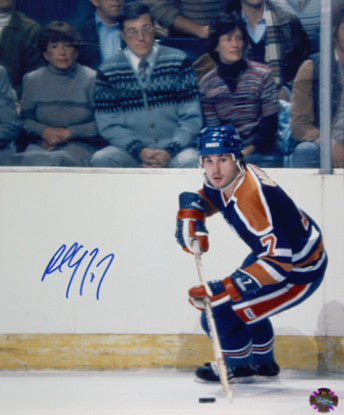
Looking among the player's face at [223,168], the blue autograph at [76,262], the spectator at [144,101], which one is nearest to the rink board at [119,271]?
the blue autograph at [76,262]

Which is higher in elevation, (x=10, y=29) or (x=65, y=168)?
(x=10, y=29)

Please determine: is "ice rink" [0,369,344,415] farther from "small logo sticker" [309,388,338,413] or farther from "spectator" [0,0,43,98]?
"spectator" [0,0,43,98]

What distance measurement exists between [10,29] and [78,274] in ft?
4.17

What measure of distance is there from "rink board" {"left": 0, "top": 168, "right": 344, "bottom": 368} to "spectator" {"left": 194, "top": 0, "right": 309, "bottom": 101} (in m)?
0.49

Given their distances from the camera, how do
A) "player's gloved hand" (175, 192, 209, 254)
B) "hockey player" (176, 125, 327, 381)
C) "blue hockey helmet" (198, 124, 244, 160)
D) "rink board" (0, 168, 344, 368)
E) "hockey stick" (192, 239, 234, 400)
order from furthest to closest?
"rink board" (0, 168, 344, 368) → "player's gloved hand" (175, 192, 209, 254) → "blue hockey helmet" (198, 124, 244, 160) → "hockey player" (176, 125, 327, 381) → "hockey stick" (192, 239, 234, 400)

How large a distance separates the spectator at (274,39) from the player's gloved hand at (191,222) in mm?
759

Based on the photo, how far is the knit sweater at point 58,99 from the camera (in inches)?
140

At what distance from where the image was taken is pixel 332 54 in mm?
3502

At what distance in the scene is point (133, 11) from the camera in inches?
140

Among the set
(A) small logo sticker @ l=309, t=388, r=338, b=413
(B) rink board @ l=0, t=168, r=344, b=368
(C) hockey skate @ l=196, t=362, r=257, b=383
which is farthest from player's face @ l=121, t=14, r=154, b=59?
(A) small logo sticker @ l=309, t=388, r=338, b=413

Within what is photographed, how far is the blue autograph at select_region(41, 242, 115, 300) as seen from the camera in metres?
3.41

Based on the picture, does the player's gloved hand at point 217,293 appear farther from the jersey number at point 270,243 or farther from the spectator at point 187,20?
the spectator at point 187,20

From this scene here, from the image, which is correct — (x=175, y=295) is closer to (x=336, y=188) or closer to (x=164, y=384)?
(x=164, y=384)

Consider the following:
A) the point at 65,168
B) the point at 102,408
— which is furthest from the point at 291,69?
the point at 102,408
